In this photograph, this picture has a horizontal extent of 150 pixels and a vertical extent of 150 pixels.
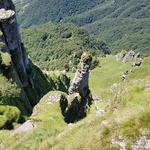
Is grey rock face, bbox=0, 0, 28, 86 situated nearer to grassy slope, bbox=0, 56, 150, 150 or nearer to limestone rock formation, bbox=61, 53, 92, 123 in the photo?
limestone rock formation, bbox=61, 53, 92, 123

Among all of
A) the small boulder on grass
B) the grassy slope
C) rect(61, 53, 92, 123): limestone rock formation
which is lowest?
rect(61, 53, 92, 123): limestone rock formation

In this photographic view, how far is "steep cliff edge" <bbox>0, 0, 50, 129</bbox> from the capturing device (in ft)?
254

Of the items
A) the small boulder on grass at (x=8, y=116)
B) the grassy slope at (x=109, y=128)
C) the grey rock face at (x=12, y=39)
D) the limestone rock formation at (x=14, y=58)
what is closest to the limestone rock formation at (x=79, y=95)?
the small boulder on grass at (x=8, y=116)

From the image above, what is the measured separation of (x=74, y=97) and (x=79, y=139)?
45412 millimetres

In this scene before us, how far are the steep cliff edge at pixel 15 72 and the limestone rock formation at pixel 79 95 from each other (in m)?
7.90

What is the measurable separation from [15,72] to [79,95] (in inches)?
487

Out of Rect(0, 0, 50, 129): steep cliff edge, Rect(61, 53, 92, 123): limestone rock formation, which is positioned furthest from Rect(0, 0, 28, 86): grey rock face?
Rect(61, 53, 92, 123): limestone rock formation

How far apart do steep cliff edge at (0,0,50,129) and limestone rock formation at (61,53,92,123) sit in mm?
7903

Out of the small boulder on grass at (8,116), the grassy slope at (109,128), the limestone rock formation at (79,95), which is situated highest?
the grassy slope at (109,128)

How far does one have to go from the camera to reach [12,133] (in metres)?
49.2

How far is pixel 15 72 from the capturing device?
85.9m

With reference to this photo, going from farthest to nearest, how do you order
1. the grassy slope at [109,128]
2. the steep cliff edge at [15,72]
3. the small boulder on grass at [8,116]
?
the steep cliff edge at [15,72] < the small boulder on grass at [8,116] < the grassy slope at [109,128]

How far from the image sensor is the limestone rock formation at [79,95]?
242 feet

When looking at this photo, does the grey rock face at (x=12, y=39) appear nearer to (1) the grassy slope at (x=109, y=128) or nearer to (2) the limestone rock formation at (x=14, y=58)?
(2) the limestone rock formation at (x=14, y=58)
